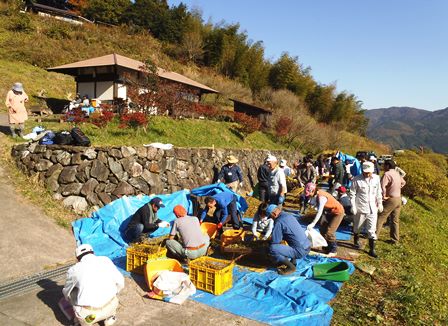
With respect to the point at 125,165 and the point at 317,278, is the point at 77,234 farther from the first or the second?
the point at 317,278

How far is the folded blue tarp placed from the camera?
404cm

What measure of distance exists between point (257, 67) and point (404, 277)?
2829cm

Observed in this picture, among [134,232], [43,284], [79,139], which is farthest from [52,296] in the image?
[79,139]

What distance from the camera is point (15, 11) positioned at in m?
27.8

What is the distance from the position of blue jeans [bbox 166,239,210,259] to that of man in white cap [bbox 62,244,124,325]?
1.77m

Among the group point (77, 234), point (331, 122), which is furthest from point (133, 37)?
point (77, 234)

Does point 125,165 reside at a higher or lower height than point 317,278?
higher

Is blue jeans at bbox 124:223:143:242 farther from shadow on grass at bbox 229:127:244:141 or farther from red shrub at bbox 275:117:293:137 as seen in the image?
red shrub at bbox 275:117:293:137

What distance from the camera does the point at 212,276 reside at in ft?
14.8

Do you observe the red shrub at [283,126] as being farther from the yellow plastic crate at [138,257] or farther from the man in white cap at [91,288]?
the man in white cap at [91,288]

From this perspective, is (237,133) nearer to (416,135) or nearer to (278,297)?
(278,297)

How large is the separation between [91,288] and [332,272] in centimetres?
355

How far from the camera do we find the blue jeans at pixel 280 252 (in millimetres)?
5246

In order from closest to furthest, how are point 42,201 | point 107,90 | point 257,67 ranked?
point 42,201 < point 107,90 < point 257,67
